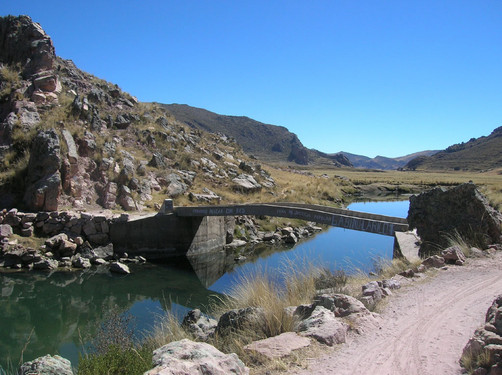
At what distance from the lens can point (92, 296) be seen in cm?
1384

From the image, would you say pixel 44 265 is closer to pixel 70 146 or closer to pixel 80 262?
pixel 80 262

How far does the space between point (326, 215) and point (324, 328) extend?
922 cm

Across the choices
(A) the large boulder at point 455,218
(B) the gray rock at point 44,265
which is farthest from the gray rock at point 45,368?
(B) the gray rock at point 44,265

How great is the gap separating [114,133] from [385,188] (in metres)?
47.7

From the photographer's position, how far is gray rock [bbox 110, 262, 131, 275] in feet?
52.9

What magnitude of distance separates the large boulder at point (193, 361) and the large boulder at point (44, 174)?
50.6 ft

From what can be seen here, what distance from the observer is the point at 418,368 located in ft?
14.0

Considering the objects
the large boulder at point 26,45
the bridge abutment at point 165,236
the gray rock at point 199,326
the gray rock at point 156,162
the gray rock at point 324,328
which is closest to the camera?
the gray rock at point 324,328

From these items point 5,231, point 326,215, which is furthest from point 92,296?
point 326,215

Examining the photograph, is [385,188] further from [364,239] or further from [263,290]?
[263,290]

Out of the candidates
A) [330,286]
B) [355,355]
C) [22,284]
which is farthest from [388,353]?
[22,284]

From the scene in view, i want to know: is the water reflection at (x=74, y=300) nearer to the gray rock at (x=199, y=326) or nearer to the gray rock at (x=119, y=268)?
the gray rock at (x=119, y=268)

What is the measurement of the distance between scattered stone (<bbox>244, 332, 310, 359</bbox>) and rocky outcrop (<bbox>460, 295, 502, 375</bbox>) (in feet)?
6.04

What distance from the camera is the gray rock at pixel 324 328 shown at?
5.08 m
